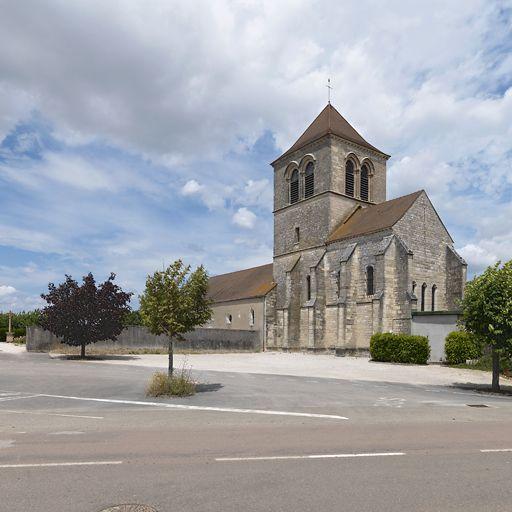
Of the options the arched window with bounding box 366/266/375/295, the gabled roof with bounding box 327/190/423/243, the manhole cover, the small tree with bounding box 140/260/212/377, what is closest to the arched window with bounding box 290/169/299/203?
the gabled roof with bounding box 327/190/423/243

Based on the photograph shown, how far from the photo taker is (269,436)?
8.09m

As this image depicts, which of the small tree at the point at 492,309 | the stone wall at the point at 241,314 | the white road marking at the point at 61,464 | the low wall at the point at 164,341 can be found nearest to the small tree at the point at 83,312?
the low wall at the point at 164,341

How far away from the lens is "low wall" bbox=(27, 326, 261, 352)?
31.2m

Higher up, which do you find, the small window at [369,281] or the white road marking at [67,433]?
the small window at [369,281]

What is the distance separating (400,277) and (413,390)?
58.3ft

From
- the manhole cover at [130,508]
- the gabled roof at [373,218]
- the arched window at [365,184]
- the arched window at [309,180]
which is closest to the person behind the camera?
the manhole cover at [130,508]

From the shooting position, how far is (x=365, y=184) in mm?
43000

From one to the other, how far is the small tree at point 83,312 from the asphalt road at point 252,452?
41.8 ft

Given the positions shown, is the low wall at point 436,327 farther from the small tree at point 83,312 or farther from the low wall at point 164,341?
the small tree at point 83,312

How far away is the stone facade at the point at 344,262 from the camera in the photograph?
33000mm

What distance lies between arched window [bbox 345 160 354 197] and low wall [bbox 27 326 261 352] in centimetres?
1442

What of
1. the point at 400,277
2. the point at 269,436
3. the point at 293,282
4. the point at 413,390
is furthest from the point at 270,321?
the point at 269,436

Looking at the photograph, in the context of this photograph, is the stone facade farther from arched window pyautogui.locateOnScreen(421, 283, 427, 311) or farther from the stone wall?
the stone wall

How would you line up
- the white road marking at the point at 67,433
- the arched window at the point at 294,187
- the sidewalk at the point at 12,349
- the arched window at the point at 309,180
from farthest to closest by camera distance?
the arched window at the point at 294,187
the arched window at the point at 309,180
the sidewalk at the point at 12,349
the white road marking at the point at 67,433
